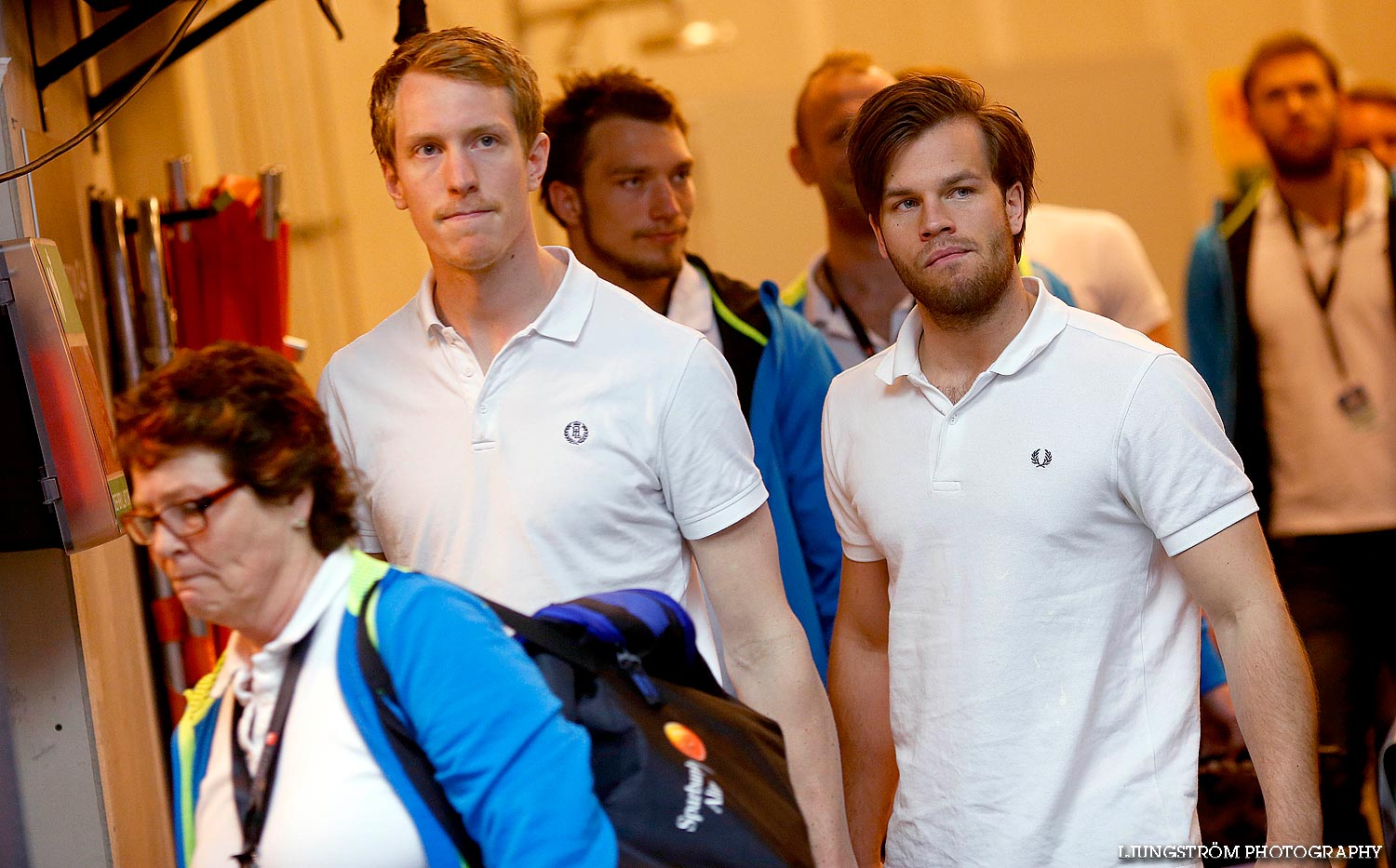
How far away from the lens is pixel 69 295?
1968 mm

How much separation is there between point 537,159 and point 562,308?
0.21 meters

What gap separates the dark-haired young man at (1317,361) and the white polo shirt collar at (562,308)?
2.13 metres

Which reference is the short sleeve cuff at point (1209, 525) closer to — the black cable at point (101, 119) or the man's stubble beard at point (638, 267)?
the man's stubble beard at point (638, 267)

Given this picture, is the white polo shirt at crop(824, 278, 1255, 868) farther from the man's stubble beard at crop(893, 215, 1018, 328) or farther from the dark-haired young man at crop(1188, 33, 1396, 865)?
the dark-haired young man at crop(1188, 33, 1396, 865)

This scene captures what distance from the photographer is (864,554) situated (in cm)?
211

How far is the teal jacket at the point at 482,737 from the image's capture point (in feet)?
4.41

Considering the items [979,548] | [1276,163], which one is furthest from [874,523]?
[1276,163]

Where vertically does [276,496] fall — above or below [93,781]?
above

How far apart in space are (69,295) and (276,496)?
697 millimetres

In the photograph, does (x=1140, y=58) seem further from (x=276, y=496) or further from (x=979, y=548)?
(x=276, y=496)

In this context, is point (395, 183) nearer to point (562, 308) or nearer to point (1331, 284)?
point (562, 308)

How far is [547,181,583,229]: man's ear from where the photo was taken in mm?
2791

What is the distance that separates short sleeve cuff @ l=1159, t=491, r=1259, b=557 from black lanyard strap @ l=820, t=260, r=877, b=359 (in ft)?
3.86

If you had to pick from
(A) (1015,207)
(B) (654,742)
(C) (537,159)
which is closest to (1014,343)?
(A) (1015,207)
